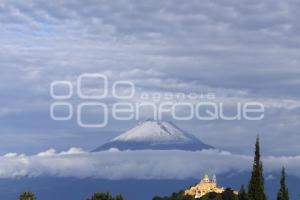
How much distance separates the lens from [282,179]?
439ft

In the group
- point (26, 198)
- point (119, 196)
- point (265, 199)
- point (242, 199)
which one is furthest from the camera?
point (242, 199)

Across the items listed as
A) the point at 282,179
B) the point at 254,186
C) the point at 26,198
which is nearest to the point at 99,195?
the point at 26,198

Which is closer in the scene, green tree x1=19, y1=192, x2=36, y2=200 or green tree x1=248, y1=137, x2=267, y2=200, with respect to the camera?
green tree x1=19, y1=192, x2=36, y2=200

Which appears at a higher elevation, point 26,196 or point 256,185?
point 256,185

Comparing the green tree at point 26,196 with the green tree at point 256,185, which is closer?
the green tree at point 26,196

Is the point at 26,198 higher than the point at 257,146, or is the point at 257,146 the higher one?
the point at 257,146

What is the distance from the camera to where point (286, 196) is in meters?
134

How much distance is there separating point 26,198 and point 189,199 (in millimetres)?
106643

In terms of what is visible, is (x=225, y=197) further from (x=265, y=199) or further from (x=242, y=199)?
(x=265, y=199)

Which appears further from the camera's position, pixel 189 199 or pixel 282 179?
pixel 189 199

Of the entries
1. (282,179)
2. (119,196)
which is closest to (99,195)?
(119,196)

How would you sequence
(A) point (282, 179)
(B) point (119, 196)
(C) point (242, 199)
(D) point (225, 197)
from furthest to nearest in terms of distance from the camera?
(D) point (225, 197)
(C) point (242, 199)
(A) point (282, 179)
(B) point (119, 196)

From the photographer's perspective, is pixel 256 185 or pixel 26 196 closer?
pixel 26 196

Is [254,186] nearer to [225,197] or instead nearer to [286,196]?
[286,196]
